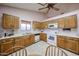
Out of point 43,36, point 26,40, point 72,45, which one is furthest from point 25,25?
point 72,45

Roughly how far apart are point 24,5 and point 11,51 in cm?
91

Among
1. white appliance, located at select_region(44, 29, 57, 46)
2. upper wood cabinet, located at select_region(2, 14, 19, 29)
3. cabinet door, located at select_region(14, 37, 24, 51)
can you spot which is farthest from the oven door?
upper wood cabinet, located at select_region(2, 14, 19, 29)

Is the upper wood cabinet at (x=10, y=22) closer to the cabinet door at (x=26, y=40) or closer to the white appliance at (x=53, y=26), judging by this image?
the cabinet door at (x=26, y=40)

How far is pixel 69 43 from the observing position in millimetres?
1809

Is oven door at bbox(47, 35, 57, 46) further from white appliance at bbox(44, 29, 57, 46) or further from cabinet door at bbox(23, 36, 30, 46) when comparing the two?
cabinet door at bbox(23, 36, 30, 46)

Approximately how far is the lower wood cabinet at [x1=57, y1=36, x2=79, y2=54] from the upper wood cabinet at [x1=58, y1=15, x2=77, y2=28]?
23cm

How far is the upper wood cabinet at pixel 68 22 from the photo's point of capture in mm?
1713

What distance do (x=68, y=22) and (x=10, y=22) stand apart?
1.10m

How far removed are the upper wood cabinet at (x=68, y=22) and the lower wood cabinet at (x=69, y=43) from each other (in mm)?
228

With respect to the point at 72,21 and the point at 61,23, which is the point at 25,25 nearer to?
the point at 61,23

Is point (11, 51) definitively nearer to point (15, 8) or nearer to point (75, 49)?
point (15, 8)

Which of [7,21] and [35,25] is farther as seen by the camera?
[35,25]

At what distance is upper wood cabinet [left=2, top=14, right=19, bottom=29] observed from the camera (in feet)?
5.84

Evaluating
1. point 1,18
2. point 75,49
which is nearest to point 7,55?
point 1,18
